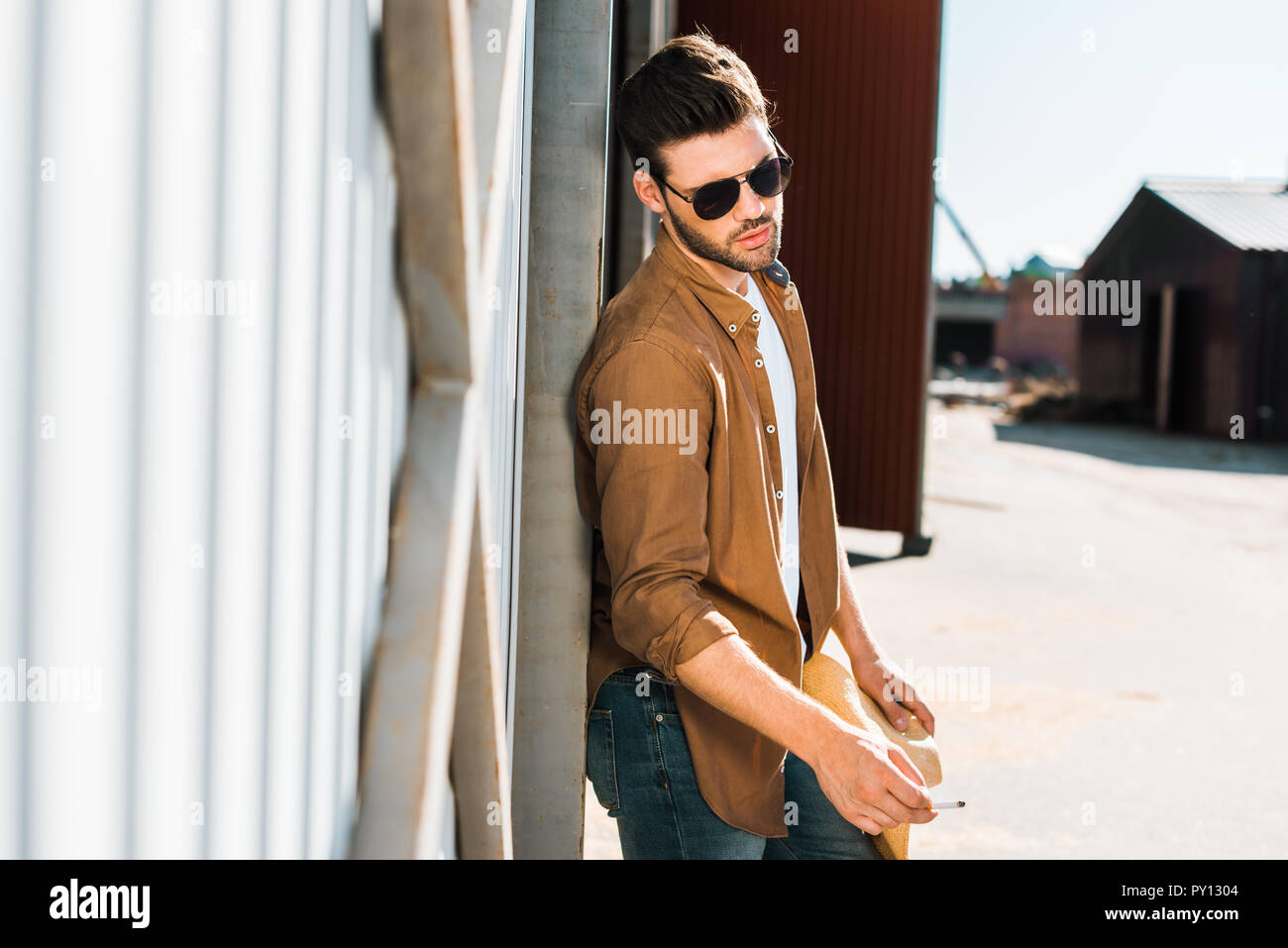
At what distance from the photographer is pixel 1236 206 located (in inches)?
984

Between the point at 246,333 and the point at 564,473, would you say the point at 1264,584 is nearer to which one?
the point at 564,473

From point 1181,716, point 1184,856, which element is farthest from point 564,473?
point 1181,716

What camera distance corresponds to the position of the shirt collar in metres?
2.50

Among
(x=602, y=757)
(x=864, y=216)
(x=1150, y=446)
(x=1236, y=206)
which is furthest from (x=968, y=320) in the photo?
(x=602, y=757)

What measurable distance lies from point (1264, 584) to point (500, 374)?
8386 millimetres

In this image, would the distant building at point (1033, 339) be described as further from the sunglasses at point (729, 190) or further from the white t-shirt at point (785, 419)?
the sunglasses at point (729, 190)

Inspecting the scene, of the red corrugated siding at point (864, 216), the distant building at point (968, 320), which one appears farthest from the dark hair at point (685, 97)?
the distant building at point (968, 320)

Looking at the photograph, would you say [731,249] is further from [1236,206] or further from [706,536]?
[1236,206]

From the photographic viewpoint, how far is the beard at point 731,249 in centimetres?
252

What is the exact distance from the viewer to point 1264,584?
890 cm

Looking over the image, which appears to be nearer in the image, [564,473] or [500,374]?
[500,374]

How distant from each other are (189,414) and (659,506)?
1.29m
